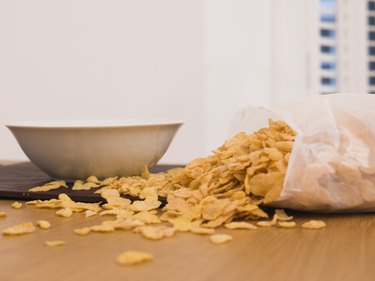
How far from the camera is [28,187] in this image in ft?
2.84

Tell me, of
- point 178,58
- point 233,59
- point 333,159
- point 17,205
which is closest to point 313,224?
point 333,159

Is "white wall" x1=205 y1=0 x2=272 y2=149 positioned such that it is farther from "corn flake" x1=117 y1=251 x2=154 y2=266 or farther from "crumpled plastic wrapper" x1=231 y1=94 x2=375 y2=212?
"corn flake" x1=117 y1=251 x2=154 y2=266

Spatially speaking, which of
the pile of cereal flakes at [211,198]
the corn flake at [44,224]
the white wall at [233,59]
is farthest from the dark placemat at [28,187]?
the white wall at [233,59]

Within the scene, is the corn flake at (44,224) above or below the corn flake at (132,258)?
below

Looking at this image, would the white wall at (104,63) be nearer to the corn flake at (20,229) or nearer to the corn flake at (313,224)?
the corn flake at (20,229)

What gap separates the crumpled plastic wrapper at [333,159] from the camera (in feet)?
2.08

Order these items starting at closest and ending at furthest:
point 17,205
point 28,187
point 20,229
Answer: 1. point 20,229
2. point 17,205
3. point 28,187

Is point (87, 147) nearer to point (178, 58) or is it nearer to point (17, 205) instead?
point (17, 205)

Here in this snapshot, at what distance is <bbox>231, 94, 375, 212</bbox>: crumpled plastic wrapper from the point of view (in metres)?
0.63

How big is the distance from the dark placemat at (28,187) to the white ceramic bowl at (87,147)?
4 cm

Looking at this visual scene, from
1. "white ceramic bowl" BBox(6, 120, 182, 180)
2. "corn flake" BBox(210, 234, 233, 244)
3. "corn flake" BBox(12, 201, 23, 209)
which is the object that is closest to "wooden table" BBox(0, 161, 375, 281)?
"corn flake" BBox(210, 234, 233, 244)

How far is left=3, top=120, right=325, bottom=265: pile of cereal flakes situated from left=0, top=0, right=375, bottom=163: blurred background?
124cm

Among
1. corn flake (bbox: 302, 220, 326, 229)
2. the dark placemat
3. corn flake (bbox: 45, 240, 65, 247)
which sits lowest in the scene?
the dark placemat

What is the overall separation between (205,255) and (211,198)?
16 centimetres
